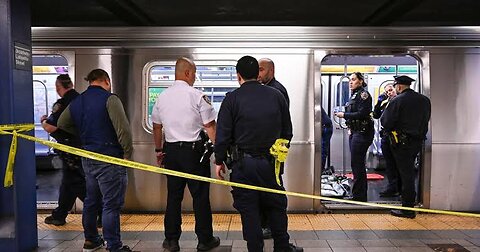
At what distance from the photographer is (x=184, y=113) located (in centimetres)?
401

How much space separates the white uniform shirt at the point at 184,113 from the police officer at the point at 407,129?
261 centimetres

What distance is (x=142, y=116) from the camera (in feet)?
18.2

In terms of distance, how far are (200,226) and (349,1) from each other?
3.34 metres

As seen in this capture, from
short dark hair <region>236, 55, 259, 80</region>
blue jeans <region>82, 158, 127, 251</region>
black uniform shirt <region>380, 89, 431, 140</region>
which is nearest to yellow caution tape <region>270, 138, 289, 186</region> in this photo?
short dark hair <region>236, 55, 259, 80</region>

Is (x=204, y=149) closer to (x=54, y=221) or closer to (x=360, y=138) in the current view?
(x=54, y=221)

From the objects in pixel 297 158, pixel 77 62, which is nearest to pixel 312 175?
pixel 297 158

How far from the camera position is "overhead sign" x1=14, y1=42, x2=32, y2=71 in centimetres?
380

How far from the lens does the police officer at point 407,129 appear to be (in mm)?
5305

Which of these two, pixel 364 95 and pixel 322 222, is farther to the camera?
pixel 364 95

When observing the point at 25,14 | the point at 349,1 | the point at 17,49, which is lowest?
the point at 17,49

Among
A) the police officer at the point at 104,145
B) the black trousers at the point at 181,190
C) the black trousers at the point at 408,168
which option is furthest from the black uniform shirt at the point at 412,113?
the police officer at the point at 104,145

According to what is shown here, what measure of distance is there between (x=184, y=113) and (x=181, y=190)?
29.4 inches

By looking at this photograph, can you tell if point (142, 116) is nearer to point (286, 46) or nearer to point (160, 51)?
point (160, 51)

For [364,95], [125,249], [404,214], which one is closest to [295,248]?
[125,249]
